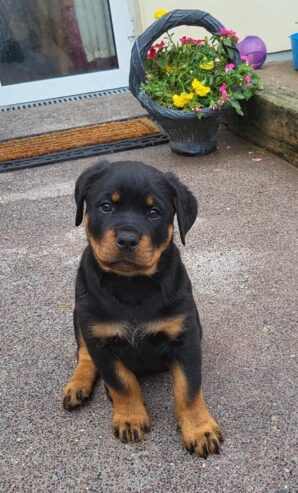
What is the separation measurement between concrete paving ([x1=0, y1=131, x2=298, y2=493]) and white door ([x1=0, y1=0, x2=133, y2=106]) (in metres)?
2.75

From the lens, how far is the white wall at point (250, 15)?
5988 mm

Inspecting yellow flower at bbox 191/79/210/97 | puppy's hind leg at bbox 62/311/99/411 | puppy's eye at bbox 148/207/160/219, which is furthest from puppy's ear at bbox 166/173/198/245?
yellow flower at bbox 191/79/210/97

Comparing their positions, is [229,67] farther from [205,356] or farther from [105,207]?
[105,207]

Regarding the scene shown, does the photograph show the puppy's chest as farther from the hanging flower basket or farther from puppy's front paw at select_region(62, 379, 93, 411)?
the hanging flower basket

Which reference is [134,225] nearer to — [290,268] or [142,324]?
[142,324]

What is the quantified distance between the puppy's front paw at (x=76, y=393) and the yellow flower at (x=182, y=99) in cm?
273

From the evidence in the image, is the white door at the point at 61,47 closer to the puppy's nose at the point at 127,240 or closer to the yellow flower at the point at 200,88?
the yellow flower at the point at 200,88

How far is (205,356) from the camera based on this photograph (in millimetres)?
2436

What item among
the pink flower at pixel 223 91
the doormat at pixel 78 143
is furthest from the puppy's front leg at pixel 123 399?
the doormat at pixel 78 143

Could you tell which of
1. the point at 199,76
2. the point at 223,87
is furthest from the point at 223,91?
the point at 199,76

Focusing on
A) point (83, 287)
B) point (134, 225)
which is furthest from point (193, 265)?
point (134, 225)

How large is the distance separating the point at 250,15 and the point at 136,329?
5339mm

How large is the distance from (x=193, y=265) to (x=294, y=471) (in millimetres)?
1480

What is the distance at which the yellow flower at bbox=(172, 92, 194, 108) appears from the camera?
431cm
